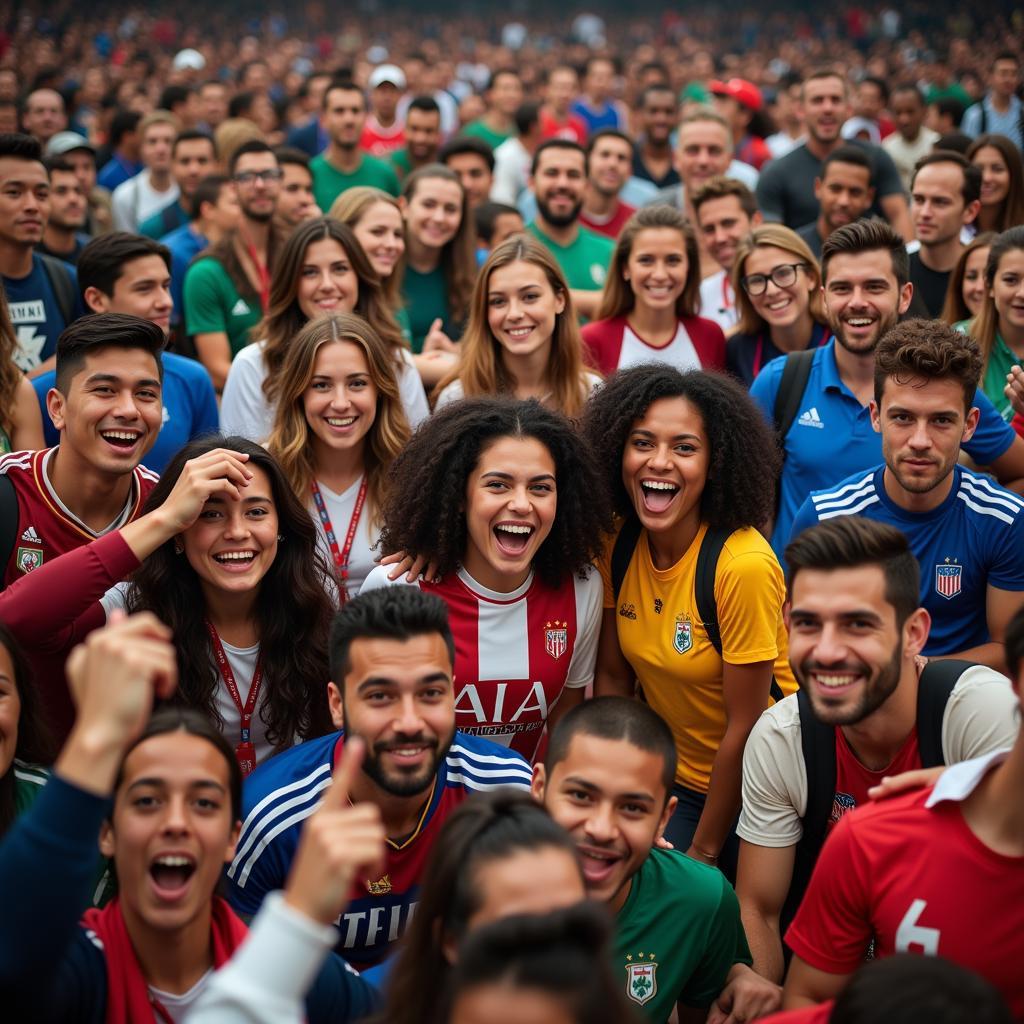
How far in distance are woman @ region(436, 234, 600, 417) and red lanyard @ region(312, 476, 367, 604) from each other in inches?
33.6

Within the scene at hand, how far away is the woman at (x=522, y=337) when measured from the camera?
20.9ft

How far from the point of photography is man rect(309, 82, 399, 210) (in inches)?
416

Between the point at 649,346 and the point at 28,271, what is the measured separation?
354cm

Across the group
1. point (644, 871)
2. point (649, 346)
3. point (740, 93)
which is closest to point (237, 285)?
point (649, 346)

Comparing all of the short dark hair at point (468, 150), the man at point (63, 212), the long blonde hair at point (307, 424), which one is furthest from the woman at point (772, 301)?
the man at point (63, 212)

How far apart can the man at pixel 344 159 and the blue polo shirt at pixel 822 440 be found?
544 cm

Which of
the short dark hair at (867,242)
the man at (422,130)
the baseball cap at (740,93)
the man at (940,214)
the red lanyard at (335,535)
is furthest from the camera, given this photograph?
the baseball cap at (740,93)

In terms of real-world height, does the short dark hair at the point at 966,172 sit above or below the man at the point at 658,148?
below

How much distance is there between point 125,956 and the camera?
3.27 metres

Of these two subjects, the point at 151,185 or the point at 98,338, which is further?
the point at 151,185

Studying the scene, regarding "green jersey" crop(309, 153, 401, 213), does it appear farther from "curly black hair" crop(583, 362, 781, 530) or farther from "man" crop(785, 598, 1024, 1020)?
"man" crop(785, 598, 1024, 1020)

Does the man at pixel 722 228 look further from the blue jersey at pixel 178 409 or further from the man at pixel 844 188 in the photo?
the blue jersey at pixel 178 409

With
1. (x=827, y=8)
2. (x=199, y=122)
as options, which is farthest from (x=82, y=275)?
(x=827, y=8)

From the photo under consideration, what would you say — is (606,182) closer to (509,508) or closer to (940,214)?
(940,214)
